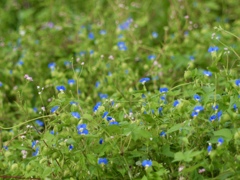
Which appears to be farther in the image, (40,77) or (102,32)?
(102,32)

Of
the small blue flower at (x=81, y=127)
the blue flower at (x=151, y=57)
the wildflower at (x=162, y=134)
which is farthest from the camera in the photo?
the blue flower at (x=151, y=57)

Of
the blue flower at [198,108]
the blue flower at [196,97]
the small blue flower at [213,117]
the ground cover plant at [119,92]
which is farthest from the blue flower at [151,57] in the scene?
the blue flower at [198,108]

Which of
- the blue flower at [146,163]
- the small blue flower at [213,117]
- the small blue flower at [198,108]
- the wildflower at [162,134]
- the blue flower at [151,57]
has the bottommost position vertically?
the blue flower at [151,57]

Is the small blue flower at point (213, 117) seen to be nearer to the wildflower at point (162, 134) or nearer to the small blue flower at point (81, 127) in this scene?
the wildflower at point (162, 134)

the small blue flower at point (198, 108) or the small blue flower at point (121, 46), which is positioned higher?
the small blue flower at point (198, 108)

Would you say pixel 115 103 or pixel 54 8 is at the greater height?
pixel 115 103

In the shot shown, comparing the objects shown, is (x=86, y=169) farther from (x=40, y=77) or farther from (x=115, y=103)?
(x=40, y=77)

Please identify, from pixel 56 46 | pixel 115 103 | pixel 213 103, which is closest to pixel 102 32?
pixel 56 46

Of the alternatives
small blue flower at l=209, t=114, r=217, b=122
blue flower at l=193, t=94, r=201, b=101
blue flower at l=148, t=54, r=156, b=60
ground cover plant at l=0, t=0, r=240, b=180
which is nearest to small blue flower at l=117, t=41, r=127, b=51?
ground cover plant at l=0, t=0, r=240, b=180

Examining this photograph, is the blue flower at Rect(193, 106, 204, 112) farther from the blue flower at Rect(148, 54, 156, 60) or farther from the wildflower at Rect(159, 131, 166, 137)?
the blue flower at Rect(148, 54, 156, 60)
